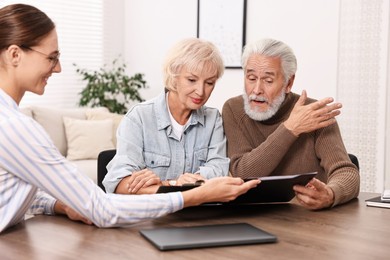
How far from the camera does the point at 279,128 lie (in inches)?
87.4

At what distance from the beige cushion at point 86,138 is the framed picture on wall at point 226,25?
1235 millimetres

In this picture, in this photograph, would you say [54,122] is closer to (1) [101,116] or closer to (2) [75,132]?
(2) [75,132]

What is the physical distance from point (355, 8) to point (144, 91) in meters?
2.46

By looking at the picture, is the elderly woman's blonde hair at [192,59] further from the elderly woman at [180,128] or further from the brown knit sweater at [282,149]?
the brown knit sweater at [282,149]

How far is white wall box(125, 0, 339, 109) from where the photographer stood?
14.4 feet

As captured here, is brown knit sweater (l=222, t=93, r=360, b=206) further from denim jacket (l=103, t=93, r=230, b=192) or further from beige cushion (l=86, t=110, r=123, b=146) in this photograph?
beige cushion (l=86, t=110, r=123, b=146)

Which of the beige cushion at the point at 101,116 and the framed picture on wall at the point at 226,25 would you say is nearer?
the framed picture on wall at the point at 226,25

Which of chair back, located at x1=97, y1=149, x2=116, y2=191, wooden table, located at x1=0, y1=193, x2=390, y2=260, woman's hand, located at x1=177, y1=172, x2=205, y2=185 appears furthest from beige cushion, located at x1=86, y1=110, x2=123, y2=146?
wooden table, located at x1=0, y1=193, x2=390, y2=260

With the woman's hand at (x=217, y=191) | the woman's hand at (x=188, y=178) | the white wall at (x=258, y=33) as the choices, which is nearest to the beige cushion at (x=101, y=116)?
the white wall at (x=258, y=33)

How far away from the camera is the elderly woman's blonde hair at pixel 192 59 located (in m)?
2.20

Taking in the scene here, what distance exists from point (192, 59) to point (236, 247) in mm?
960

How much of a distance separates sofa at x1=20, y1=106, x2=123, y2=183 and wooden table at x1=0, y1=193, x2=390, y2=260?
310 centimetres

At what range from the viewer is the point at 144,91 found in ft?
19.2

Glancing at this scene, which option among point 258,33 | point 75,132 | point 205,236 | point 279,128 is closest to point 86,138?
point 75,132
